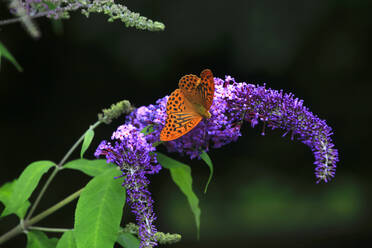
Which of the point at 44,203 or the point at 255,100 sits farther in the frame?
the point at 44,203

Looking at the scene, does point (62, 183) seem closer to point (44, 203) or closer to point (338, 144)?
point (44, 203)

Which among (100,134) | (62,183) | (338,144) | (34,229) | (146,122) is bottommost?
(34,229)

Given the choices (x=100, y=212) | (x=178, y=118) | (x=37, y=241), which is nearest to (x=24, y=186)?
(x=37, y=241)

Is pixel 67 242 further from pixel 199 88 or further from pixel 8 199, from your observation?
pixel 199 88

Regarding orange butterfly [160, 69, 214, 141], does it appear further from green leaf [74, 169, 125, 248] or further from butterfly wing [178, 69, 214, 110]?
green leaf [74, 169, 125, 248]

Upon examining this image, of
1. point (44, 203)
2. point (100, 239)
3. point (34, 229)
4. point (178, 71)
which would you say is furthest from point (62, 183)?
point (100, 239)

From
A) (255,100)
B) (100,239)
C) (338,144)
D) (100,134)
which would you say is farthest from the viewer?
(338,144)

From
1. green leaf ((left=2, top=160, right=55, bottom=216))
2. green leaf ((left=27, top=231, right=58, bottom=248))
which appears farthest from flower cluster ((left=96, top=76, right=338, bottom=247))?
green leaf ((left=27, top=231, right=58, bottom=248))
